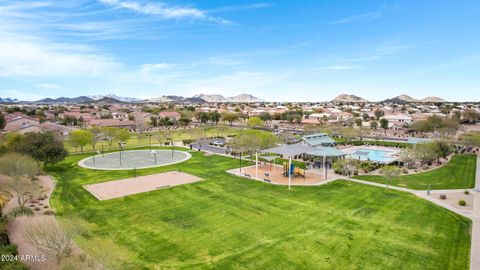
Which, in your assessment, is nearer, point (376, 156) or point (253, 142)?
point (253, 142)

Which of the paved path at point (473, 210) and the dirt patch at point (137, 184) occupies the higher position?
the dirt patch at point (137, 184)

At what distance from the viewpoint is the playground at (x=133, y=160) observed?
4831 centimetres

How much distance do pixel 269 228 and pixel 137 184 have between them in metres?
20.1

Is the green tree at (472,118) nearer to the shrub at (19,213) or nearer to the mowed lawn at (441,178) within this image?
the mowed lawn at (441,178)

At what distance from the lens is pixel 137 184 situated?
124 feet

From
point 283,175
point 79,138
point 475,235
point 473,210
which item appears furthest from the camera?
point 79,138

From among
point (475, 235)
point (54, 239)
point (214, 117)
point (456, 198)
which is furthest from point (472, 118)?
point (54, 239)

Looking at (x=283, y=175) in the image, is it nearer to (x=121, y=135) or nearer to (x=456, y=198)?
(x=456, y=198)

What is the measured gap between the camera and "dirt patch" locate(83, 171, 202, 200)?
111 feet

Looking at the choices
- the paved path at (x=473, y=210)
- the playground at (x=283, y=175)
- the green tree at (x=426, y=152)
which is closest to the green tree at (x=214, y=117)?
the playground at (x=283, y=175)

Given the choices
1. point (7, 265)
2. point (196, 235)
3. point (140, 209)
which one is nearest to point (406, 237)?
point (196, 235)

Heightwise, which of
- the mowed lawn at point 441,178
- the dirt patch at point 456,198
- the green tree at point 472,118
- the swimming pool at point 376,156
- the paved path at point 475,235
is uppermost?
the green tree at point 472,118

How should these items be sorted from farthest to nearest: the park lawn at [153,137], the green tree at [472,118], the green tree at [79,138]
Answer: the green tree at [472,118]
the park lawn at [153,137]
the green tree at [79,138]

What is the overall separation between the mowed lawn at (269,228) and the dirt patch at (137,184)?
140 centimetres
